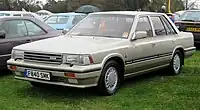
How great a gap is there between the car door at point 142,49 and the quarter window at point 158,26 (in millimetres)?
219

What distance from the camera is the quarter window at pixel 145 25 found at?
7296mm

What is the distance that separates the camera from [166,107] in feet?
18.7

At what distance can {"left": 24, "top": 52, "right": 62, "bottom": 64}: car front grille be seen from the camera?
5.86m

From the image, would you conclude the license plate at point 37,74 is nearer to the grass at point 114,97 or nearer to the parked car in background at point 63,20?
the grass at point 114,97

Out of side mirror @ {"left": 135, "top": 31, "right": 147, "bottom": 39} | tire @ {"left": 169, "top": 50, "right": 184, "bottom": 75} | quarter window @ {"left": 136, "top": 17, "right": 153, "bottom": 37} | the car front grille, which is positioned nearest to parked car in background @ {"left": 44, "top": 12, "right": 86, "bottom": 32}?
tire @ {"left": 169, "top": 50, "right": 184, "bottom": 75}

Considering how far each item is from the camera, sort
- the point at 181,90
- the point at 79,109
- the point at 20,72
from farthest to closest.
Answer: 1. the point at 181,90
2. the point at 20,72
3. the point at 79,109

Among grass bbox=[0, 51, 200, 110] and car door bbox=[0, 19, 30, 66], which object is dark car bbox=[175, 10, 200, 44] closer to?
grass bbox=[0, 51, 200, 110]

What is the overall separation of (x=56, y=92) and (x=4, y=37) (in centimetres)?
202

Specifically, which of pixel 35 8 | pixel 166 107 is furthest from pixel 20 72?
pixel 35 8

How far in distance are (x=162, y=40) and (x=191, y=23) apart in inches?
235

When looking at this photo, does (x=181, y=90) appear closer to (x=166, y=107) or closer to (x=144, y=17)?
(x=166, y=107)

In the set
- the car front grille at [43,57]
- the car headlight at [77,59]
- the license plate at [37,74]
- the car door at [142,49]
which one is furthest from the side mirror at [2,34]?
the car door at [142,49]

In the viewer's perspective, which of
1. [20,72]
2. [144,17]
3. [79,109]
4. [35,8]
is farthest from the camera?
[35,8]

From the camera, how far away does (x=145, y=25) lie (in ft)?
24.6
